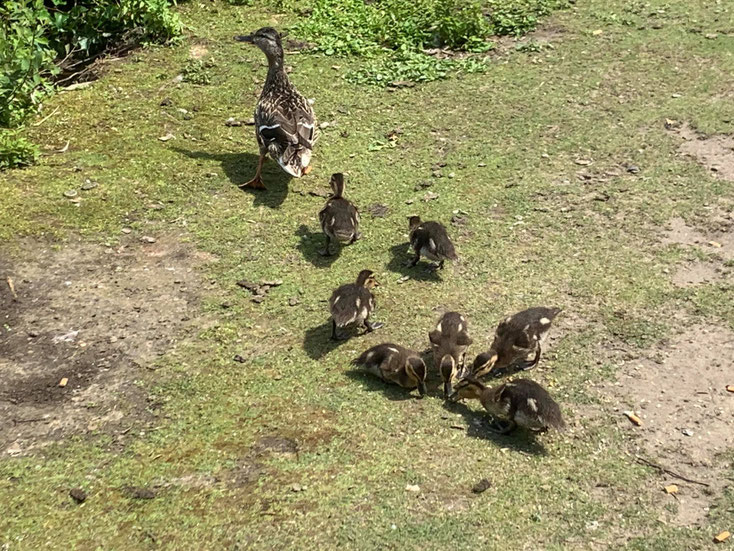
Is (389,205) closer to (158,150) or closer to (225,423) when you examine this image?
(158,150)

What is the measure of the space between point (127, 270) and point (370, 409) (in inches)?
104

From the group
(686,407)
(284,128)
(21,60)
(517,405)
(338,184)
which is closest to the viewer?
(517,405)

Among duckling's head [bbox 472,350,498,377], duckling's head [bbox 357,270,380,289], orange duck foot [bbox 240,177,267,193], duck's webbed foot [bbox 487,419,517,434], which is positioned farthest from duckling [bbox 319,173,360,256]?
duck's webbed foot [bbox 487,419,517,434]

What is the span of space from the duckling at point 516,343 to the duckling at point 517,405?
240mm

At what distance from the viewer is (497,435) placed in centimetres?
548

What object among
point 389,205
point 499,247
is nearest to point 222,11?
point 389,205

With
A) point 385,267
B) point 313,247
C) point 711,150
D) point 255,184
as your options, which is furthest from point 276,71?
Result: point 711,150

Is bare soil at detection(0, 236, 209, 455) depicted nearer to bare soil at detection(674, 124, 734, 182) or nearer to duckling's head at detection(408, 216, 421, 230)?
duckling's head at detection(408, 216, 421, 230)

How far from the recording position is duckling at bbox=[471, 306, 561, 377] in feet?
19.3

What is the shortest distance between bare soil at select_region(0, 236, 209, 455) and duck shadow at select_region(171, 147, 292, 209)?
1089 millimetres

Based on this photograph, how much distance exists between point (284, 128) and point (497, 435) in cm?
401

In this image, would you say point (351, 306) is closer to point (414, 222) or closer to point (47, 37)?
point (414, 222)

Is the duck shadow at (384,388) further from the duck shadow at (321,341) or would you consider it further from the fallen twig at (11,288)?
the fallen twig at (11,288)

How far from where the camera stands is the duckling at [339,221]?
23.7ft
